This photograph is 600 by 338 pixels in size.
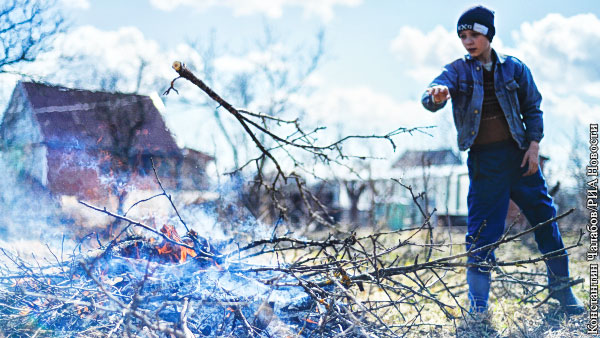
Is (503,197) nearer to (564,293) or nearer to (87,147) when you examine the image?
(564,293)

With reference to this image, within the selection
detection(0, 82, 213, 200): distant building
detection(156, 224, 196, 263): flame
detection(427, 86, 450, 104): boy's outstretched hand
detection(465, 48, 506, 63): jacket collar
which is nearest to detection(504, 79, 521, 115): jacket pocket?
detection(465, 48, 506, 63): jacket collar

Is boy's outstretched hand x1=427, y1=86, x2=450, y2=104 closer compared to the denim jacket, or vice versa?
boy's outstretched hand x1=427, y1=86, x2=450, y2=104

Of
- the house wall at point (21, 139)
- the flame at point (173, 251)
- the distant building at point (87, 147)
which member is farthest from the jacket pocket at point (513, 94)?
the house wall at point (21, 139)

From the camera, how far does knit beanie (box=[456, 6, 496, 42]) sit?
281 centimetres

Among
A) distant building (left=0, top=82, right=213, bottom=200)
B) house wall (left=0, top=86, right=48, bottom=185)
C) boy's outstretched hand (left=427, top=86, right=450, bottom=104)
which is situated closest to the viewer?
boy's outstretched hand (left=427, top=86, right=450, bottom=104)

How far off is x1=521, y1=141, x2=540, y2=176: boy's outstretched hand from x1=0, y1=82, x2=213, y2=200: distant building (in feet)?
11.4

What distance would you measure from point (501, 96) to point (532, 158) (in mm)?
449

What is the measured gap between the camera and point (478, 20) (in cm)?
281

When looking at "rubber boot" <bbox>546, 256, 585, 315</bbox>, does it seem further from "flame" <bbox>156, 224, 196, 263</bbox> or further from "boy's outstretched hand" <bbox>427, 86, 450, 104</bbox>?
"flame" <bbox>156, 224, 196, 263</bbox>

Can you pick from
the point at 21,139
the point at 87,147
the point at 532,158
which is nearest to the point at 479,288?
the point at 532,158

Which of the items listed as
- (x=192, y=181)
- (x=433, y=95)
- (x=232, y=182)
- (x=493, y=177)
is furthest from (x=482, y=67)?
(x=192, y=181)

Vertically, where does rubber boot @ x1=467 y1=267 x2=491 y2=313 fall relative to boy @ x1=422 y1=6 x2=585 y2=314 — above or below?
below

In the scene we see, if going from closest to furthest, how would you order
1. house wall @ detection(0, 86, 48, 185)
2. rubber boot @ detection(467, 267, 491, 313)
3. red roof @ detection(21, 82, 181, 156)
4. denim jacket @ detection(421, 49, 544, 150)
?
rubber boot @ detection(467, 267, 491, 313)
denim jacket @ detection(421, 49, 544, 150)
red roof @ detection(21, 82, 181, 156)
house wall @ detection(0, 86, 48, 185)

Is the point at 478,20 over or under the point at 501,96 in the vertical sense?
over
